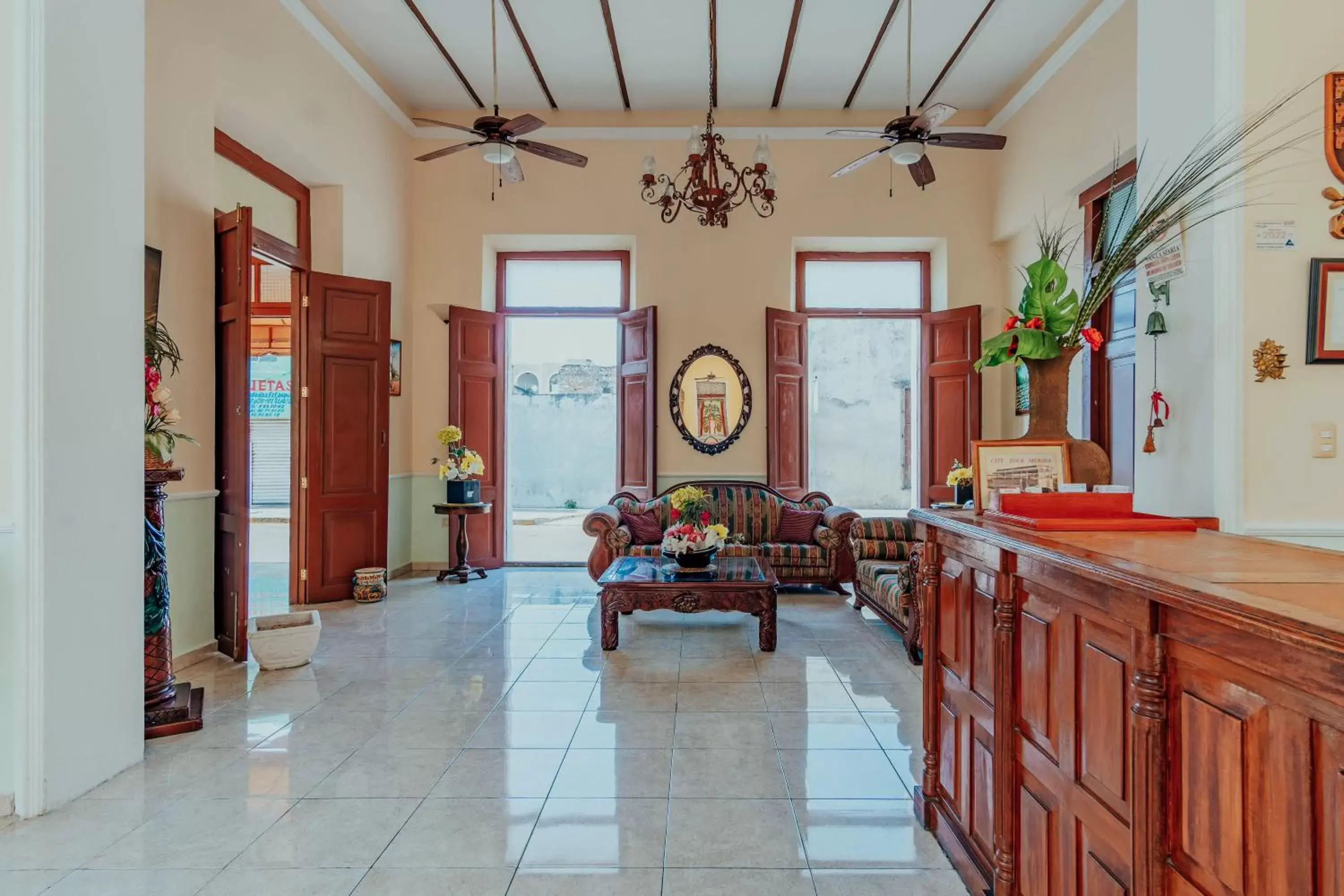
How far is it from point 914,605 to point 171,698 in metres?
3.78

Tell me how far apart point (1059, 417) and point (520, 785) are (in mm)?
2246

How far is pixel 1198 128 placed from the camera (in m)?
2.44

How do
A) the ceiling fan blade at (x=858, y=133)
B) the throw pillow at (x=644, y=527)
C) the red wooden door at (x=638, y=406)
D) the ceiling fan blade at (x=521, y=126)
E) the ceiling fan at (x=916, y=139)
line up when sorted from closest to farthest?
the ceiling fan blade at (x=521, y=126) → the ceiling fan at (x=916, y=139) → the ceiling fan blade at (x=858, y=133) → the throw pillow at (x=644, y=527) → the red wooden door at (x=638, y=406)

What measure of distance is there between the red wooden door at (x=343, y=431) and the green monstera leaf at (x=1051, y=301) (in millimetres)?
5248

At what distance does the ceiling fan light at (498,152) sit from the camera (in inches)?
187

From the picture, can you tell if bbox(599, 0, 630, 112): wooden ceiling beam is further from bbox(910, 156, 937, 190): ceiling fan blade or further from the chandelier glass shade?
bbox(910, 156, 937, 190): ceiling fan blade

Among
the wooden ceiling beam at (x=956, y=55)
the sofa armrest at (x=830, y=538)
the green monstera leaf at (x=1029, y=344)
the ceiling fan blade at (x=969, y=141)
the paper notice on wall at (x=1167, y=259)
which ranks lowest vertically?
the sofa armrest at (x=830, y=538)

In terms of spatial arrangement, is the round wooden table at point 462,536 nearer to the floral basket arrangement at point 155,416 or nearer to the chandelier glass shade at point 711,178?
the floral basket arrangement at point 155,416

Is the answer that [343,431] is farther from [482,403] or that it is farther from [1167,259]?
[1167,259]

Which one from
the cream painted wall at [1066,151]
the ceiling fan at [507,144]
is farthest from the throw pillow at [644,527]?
the cream painted wall at [1066,151]

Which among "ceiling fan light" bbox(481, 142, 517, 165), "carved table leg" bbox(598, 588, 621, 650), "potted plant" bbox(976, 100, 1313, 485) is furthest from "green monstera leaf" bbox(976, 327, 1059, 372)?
"ceiling fan light" bbox(481, 142, 517, 165)

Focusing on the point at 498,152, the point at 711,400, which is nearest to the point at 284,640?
the point at 498,152

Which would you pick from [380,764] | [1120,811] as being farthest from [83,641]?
[1120,811]

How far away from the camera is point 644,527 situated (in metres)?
6.24
